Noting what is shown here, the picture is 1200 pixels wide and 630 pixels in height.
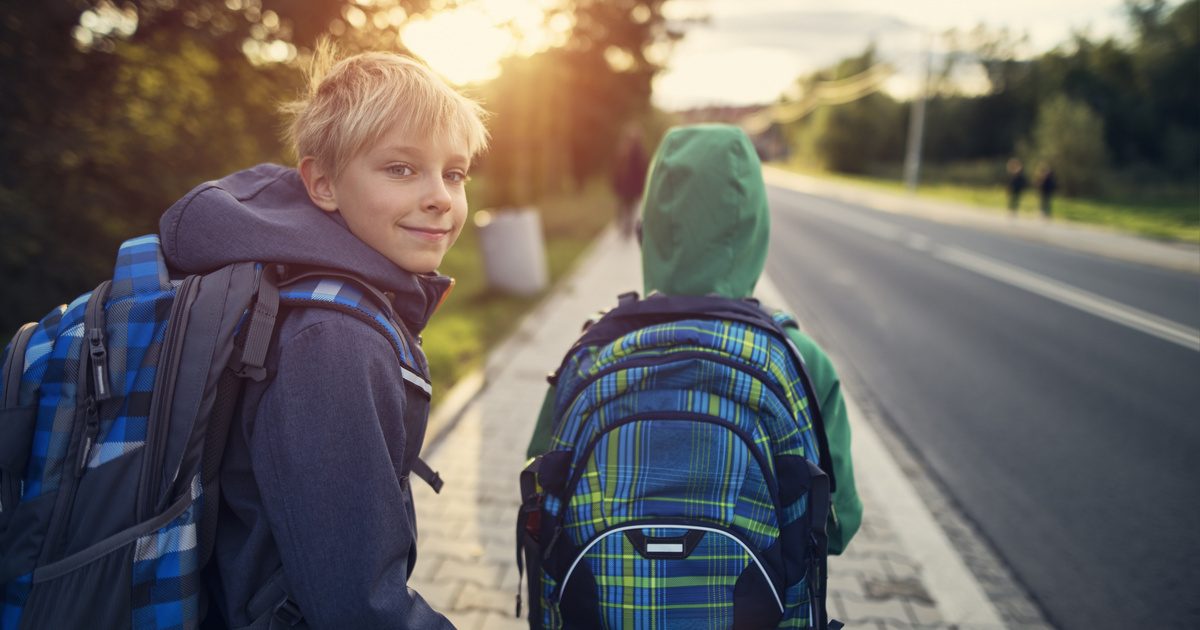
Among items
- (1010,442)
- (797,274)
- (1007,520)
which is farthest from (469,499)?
(797,274)

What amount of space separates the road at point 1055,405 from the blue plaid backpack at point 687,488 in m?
2.25

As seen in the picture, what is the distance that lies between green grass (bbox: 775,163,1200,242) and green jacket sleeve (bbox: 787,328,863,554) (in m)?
3.39

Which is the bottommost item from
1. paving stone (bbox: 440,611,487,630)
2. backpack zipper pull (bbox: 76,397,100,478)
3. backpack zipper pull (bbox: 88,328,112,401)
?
paving stone (bbox: 440,611,487,630)

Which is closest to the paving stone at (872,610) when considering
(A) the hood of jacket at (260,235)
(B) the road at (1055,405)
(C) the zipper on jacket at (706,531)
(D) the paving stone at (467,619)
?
(B) the road at (1055,405)

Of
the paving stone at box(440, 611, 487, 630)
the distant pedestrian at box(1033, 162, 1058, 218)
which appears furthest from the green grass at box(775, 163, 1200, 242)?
the paving stone at box(440, 611, 487, 630)

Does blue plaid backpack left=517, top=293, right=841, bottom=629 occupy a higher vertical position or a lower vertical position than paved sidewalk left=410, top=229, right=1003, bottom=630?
higher

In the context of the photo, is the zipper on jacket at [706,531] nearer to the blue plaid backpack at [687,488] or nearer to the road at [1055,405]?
the blue plaid backpack at [687,488]

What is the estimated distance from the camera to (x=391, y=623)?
44.0 inches

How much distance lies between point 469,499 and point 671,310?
8.02 ft

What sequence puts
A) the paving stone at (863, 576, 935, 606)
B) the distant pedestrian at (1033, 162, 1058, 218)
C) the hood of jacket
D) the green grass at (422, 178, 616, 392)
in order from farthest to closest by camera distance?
the distant pedestrian at (1033, 162, 1058, 218), the green grass at (422, 178, 616, 392), the paving stone at (863, 576, 935, 606), the hood of jacket

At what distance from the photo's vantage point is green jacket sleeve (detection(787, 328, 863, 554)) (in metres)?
1.77

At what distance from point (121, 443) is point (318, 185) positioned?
0.57 meters

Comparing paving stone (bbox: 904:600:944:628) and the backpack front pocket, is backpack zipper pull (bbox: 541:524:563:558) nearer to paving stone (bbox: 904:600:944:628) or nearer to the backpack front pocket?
the backpack front pocket

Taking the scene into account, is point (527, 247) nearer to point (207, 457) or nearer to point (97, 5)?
point (97, 5)
